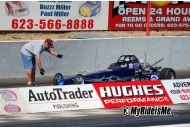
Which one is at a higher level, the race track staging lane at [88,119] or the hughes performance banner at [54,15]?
the hughes performance banner at [54,15]

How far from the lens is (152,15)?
3375 cm

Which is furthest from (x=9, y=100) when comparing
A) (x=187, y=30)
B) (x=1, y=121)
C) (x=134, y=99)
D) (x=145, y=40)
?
(x=187, y=30)

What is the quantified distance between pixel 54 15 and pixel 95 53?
4513mm

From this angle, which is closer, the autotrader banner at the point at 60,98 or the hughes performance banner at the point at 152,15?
the autotrader banner at the point at 60,98

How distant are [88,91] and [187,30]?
1625 centimetres

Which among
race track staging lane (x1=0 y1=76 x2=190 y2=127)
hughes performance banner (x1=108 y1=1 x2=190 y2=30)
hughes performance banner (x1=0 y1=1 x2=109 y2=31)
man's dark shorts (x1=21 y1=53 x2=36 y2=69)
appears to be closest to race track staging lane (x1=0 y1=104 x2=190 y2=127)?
race track staging lane (x1=0 y1=76 x2=190 y2=127)

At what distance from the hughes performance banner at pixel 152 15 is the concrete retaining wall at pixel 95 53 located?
168 inches

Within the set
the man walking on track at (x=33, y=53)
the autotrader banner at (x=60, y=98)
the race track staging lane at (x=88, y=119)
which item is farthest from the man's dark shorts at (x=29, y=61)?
the race track staging lane at (x=88, y=119)

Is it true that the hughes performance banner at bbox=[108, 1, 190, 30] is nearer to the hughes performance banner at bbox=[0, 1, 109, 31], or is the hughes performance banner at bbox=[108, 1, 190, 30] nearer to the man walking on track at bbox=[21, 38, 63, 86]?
the hughes performance banner at bbox=[0, 1, 109, 31]

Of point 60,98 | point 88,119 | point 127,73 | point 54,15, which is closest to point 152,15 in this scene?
point 54,15

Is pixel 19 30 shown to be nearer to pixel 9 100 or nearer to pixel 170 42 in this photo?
pixel 170 42

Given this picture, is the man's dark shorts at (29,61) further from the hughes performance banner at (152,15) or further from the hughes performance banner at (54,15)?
the hughes performance banner at (152,15)

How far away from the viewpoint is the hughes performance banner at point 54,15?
3026 centimetres

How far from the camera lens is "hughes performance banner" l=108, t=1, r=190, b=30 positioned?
108 feet
